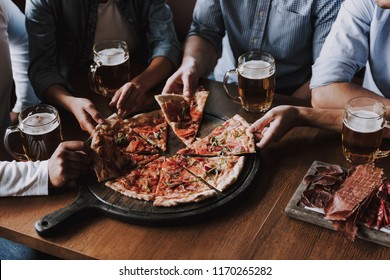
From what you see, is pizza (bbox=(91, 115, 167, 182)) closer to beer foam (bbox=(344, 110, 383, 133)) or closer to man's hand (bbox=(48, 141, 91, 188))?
man's hand (bbox=(48, 141, 91, 188))

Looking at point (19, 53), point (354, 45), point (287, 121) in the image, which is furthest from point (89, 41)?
point (354, 45)

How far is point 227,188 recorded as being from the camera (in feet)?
5.99

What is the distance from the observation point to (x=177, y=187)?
1.89 m

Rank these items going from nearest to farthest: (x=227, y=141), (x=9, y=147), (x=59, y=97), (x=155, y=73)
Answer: (x=9, y=147), (x=227, y=141), (x=59, y=97), (x=155, y=73)

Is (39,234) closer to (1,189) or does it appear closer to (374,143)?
(1,189)

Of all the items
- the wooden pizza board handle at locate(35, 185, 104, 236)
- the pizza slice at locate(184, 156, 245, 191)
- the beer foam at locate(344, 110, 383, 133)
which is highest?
the beer foam at locate(344, 110, 383, 133)

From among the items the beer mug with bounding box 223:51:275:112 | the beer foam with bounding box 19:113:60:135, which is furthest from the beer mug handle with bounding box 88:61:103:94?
the beer mug with bounding box 223:51:275:112

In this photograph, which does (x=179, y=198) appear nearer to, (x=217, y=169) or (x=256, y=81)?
(x=217, y=169)

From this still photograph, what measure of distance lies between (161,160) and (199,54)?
0.86m

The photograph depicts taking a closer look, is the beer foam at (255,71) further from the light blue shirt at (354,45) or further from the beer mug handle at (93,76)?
the beer mug handle at (93,76)

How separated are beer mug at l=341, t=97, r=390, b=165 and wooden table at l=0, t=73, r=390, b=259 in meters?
0.06

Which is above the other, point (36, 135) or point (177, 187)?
point (36, 135)

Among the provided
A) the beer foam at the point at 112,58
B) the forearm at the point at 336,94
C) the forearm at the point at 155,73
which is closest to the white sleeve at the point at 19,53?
the beer foam at the point at 112,58

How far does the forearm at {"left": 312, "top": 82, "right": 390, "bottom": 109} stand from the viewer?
7.46ft
